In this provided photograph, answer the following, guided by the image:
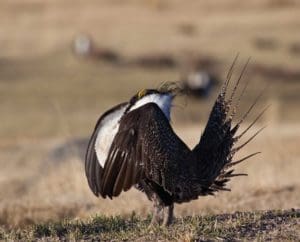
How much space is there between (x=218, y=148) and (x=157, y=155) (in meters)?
0.58

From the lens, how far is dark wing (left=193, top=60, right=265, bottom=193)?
23.6 ft

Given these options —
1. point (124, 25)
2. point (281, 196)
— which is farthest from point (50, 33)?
point (281, 196)

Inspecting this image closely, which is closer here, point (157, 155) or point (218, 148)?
point (157, 155)

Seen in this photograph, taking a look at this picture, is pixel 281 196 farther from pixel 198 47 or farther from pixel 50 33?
pixel 50 33

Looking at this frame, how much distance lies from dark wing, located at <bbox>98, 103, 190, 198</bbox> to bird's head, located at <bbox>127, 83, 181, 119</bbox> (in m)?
0.19

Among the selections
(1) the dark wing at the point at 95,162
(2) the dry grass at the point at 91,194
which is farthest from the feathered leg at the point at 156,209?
(2) the dry grass at the point at 91,194

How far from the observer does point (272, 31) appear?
135 ft

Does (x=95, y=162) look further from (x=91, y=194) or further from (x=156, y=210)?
(x=91, y=194)

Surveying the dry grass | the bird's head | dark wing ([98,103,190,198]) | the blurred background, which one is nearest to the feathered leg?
dark wing ([98,103,190,198])

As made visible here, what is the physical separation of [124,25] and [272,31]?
240 inches

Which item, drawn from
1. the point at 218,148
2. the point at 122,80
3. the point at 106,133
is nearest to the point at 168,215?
the point at 218,148

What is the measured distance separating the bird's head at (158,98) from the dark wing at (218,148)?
0.34 meters

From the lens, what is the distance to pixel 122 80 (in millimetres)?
32094

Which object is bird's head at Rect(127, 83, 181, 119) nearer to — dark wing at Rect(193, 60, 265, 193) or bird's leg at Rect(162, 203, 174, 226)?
dark wing at Rect(193, 60, 265, 193)
